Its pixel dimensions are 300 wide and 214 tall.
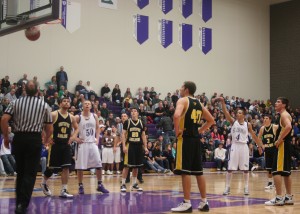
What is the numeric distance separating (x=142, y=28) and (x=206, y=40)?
17.2 ft

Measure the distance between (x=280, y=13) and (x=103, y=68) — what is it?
15.2 meters

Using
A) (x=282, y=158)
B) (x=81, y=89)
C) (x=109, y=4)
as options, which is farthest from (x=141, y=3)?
(x=282, y=158)

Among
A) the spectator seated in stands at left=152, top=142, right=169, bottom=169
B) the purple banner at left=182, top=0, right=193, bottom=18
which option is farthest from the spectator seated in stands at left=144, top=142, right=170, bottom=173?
the purple banner at left=182, top=0, right=193, bottom=18

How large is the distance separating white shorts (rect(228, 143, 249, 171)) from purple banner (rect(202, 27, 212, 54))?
19.7 metres

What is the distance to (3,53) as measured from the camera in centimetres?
2286

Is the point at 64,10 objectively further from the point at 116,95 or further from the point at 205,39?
the point at 205,39

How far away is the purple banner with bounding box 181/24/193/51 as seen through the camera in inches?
1182

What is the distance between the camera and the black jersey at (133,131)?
12.3 m

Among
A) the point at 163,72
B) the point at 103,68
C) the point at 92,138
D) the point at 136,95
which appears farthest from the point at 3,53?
the point at 92,138

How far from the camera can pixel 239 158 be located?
39.2ft

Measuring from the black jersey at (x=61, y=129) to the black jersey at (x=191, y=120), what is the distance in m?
3.35

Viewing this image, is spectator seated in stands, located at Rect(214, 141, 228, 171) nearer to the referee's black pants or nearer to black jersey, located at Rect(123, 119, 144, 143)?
black jersey, located at Rect(123, 119, 144, 143)

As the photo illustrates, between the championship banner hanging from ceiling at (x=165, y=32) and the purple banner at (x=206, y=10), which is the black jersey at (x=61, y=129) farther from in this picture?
the purple banner at (x=206, y=10)

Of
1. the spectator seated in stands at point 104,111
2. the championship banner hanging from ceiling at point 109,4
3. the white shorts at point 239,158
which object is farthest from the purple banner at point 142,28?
the white shorts at point 239,158
